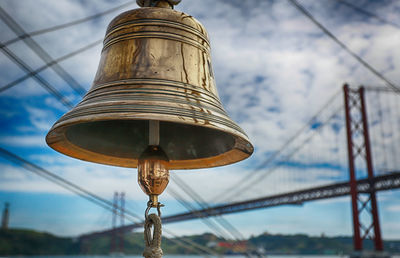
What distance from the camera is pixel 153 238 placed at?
3.77 ft

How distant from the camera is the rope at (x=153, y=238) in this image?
113cm

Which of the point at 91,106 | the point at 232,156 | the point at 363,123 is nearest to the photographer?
the point at 91,106

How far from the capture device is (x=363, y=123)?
19.8m

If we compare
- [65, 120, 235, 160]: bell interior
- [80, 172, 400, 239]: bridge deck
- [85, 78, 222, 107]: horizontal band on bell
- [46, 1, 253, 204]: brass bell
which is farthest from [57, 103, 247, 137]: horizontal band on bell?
[80, 172, 400, 239]: bridge deck

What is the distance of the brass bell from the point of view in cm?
107

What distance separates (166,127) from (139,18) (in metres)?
Result: 0.51

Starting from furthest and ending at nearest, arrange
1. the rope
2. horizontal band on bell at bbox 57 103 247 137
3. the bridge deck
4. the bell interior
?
the bridge deck → the bell interior → the rope → horizontal band on bell at bbox 57 103 247 137

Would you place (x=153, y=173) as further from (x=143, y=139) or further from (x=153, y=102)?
(x=143, y=139)

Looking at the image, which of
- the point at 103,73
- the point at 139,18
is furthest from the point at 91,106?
the point at 139,18

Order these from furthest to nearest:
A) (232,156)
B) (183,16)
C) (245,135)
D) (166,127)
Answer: (166,127)
(232,156)
(183,16)
(245,135)

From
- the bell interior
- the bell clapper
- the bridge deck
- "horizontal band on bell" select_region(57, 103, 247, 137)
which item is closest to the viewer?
"horizontal band on bell" select_region(57, 103, 247, 137)

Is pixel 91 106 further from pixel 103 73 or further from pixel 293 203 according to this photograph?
pixel 293 203

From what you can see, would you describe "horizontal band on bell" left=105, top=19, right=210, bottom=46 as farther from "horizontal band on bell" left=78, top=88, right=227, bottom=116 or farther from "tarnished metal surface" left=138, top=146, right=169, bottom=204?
"tarnished metal surface" left=138, top=146, right=169, bottom=204

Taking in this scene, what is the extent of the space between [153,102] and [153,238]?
39 cm
